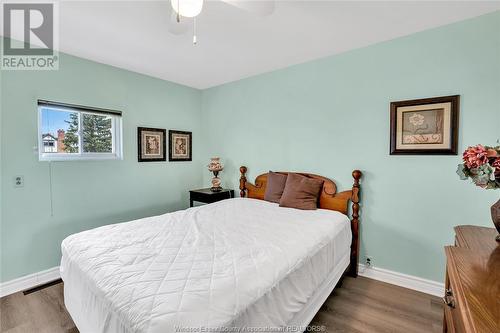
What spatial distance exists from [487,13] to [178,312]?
9.77 ft

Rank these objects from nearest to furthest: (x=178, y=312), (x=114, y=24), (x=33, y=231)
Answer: (x=178, y=312)
(x=114, y=24)
(x=33, y=231)

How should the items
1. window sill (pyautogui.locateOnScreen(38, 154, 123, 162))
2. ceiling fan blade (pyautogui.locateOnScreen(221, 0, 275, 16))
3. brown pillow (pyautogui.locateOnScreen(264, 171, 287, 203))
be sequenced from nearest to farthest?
ceiling fan blade (pyautogui.locateOnScreen(221, 0, 275, 16)) → window sill (pyautogui.locateOnScreen(38, 154, 123, 162)) → brown pillow (pyautogui.locateOnScreen(264, 171, 287, 203))

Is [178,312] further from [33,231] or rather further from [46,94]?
[46,94]

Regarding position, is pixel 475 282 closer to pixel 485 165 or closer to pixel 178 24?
pixel 485 165

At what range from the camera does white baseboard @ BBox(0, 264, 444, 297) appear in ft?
7.21

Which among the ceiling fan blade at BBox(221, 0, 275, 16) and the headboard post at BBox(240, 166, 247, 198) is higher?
the ceiling fan blade at BBox(221, 0, 275, 16)

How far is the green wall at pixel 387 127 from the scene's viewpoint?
199 centimetres

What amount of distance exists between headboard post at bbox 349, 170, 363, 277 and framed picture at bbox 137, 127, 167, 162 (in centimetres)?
257

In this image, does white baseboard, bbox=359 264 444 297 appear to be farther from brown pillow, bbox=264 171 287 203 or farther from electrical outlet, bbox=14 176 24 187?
electrical outlet, bbox=14 176 24 187

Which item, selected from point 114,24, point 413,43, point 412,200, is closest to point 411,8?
point 413,43

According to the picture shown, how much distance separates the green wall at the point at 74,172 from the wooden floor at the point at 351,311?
458mm

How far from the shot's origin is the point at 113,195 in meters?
2.98

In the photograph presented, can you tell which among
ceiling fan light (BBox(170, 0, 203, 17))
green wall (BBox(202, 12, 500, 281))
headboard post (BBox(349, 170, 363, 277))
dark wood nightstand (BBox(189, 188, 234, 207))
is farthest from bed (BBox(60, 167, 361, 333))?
ceiling fan light (BBox(170, 0, 203, 17))

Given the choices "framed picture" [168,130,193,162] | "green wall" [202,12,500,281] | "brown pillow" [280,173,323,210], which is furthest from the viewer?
"framed picture" [168,130,193,162]
